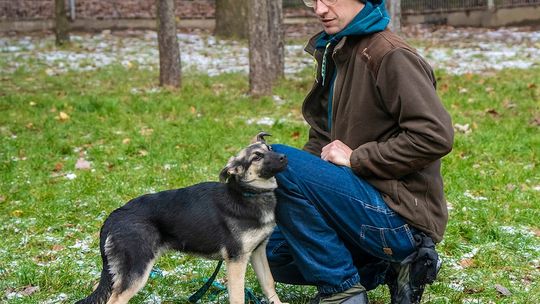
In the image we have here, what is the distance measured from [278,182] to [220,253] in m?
0.46

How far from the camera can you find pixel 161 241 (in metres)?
3.91

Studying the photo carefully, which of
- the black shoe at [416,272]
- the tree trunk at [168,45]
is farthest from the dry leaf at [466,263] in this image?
the tree trunk at [168,45]

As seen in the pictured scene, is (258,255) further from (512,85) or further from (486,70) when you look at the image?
(486,70)

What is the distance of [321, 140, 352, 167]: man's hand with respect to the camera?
3877mm

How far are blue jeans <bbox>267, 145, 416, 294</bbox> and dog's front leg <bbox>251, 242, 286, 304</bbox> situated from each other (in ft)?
0.69

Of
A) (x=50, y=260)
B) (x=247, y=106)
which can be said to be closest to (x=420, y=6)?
(x=247, y=106)

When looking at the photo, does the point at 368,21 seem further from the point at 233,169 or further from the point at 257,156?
the point at 233,169

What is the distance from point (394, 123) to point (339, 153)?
32 cm

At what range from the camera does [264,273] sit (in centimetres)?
415

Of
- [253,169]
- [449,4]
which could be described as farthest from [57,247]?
[449,4]

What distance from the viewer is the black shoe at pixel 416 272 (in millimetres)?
3811

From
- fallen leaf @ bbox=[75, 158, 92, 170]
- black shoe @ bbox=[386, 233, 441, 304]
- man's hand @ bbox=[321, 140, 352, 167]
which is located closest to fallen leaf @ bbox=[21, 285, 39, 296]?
man's hand @ bbox=[321, 140, 352, 167]

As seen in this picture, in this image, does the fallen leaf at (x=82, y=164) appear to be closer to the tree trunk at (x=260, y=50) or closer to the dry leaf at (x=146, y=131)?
the dry leaf at (x=146, y=131)

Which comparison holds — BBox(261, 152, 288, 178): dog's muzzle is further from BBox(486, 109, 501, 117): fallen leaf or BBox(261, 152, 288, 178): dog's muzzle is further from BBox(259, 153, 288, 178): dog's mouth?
BBox(486, 109, 501, 117): fallen leaf
